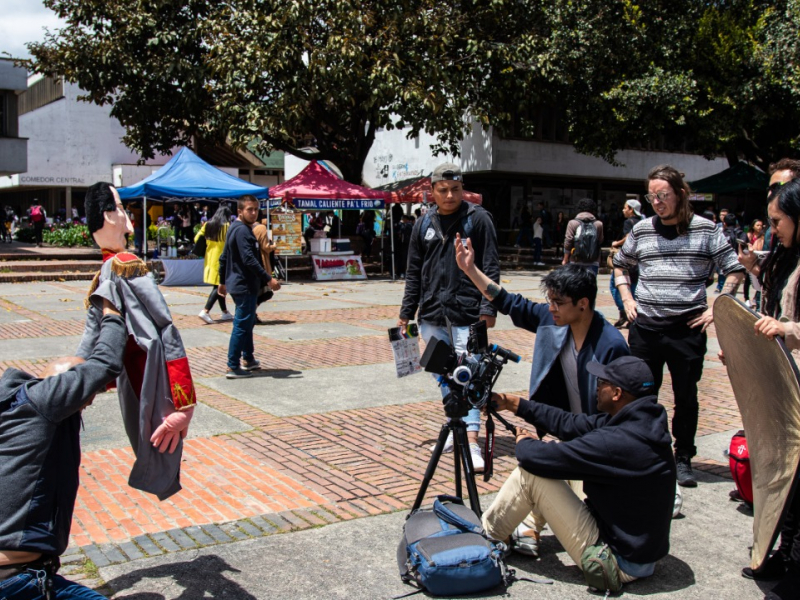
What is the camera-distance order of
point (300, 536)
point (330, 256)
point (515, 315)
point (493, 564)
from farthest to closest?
point (330, 256) < point (515, 315) < point (300, 536) < point (493, 564)

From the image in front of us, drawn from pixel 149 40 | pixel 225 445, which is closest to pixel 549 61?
pixel 149 40

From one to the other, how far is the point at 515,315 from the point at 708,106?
69.6ft

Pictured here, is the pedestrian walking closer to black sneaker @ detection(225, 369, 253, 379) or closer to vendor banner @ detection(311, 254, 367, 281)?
black sneaker @ detection(225, 369, 253, 379)

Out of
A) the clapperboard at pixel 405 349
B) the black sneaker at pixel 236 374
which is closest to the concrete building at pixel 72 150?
the black sneaker at pixel 236 374

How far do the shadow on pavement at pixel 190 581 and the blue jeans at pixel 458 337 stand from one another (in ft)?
6.27

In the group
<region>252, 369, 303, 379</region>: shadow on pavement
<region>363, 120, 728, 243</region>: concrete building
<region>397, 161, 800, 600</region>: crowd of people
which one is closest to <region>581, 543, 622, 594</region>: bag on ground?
<region>397, 161, 800, 600</region>: crowd of people

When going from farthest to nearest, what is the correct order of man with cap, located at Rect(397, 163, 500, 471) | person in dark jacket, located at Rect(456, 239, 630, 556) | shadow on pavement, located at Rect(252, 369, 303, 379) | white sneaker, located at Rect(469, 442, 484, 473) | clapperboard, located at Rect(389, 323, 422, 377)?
shadow on pavement, located at Rect(252, 369, 303, 379) → man with cap, located at Rect(397, 163, 500, 471) → white sneaker, located at Rect(469, 442, 484, 473) → clapperboard, located at Rect(389, 323, 422, 377) → person in dark jacket, located at Rect(456, 239, 630, 556)

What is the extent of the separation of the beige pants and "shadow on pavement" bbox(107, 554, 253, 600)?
3.98 ft

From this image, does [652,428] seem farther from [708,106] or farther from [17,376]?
[708,106]

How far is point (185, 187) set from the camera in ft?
59.6

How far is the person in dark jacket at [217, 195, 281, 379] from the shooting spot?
25.2 feet

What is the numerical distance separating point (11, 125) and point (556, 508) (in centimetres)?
2791

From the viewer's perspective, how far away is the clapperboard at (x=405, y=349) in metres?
4.52

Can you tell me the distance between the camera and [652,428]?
3344 mm
